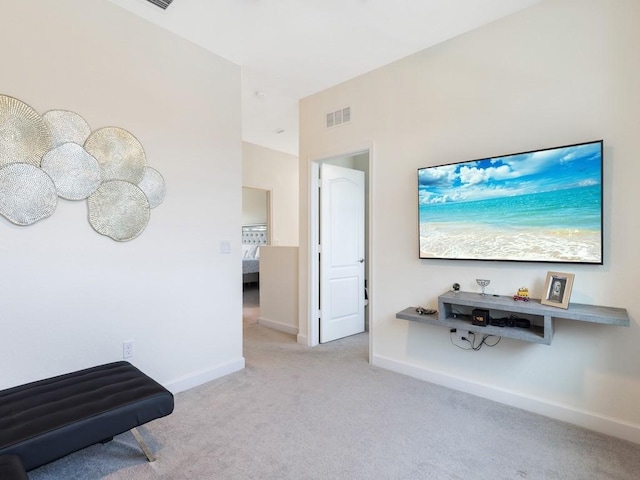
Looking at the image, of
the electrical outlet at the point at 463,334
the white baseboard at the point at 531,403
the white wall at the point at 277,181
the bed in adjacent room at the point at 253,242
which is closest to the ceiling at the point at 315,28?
the electrical outlet at the point at 463,334

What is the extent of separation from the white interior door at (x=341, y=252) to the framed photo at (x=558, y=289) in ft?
7.19

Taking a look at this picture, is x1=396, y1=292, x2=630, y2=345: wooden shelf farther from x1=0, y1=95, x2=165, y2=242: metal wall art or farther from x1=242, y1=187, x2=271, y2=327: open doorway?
x1=242, y1=187, x2=271, y2=327: open doorway

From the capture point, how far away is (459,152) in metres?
2.65

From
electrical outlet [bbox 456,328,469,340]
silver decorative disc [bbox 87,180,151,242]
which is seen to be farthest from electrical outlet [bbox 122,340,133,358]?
electrical outlet [bbox 456,328,469,340]

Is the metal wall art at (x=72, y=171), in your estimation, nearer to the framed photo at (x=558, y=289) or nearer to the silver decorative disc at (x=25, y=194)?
the silver decorative disc at (x=25, y=194)

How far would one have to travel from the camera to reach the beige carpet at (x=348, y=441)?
67.6 inches

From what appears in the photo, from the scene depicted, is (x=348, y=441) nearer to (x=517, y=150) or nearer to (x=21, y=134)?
(x=517, y=150)

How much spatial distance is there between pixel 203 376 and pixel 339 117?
2.81 meters

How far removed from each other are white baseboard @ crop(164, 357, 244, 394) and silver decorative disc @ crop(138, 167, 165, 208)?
1412 millimetres

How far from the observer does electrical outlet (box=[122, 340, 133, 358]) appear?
233 centimetres

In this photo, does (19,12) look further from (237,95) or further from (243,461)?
(243,461)

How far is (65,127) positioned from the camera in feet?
6.72

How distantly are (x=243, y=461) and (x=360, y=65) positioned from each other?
3.24 m

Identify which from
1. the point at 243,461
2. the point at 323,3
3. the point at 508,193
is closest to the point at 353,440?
the point at 243,461
